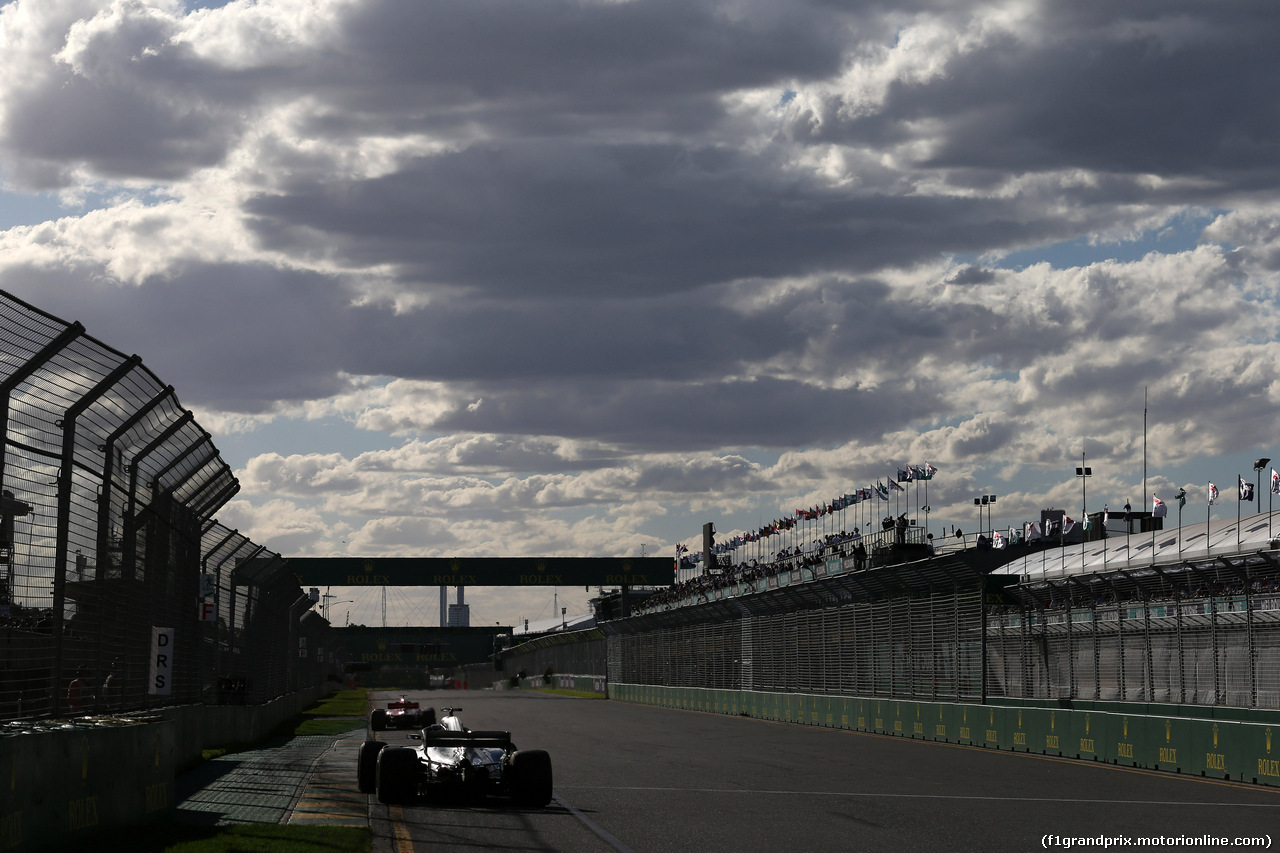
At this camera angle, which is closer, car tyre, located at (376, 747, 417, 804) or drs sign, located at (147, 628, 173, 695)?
car tyre, located at (376, 747, 417, 804)

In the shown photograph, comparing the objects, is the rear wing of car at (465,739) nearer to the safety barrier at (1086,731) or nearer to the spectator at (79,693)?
the spectator at (79,693)

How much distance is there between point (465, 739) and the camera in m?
16.1

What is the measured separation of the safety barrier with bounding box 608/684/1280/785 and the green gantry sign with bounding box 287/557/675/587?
56.6 m

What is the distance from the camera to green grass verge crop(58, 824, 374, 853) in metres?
11.0

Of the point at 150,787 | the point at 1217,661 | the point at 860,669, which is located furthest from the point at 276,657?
the point at 150,787

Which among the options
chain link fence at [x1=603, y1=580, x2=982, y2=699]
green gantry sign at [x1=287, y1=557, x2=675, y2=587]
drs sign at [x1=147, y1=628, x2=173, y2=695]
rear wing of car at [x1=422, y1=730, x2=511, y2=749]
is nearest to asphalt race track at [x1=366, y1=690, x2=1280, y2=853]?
rear wing of car at [x1=422, y1=730, x2=511, y2=749]

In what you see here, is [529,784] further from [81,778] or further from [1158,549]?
[1158,549]

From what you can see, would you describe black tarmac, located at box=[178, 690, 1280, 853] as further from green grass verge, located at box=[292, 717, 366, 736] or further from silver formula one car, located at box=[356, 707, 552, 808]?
green grass verge, located at box=[292, 717, 366, 736]

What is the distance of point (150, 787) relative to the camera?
516 inches

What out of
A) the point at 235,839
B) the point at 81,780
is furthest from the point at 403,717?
the point at 81,780

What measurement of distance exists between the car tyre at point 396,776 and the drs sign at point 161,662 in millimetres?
2552

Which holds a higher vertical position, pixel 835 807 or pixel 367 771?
pixel 367 771

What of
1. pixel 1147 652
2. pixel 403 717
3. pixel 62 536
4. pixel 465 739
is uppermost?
pixel 62 536

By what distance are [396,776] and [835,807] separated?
455 cm
